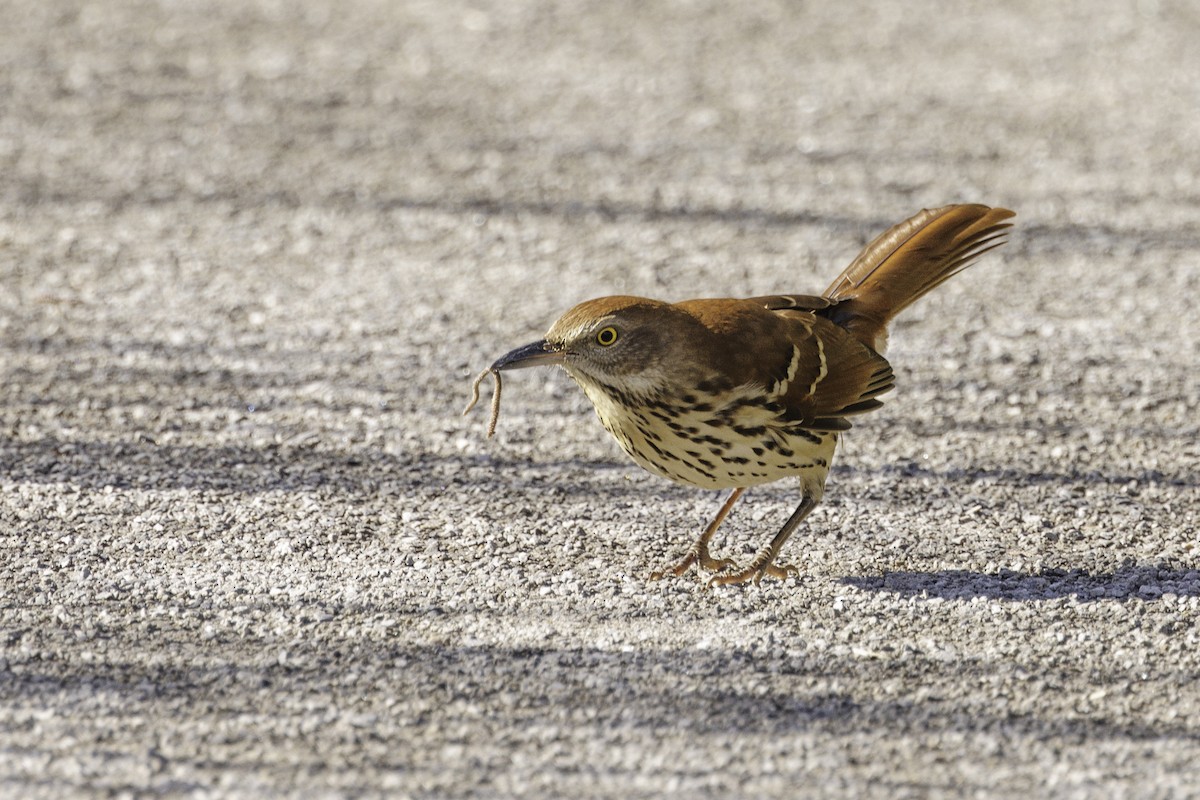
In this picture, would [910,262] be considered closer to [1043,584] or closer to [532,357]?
[1043,584]

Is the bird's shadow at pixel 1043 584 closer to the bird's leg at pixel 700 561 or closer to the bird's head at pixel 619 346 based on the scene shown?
the bird's leg at pixel 700 561

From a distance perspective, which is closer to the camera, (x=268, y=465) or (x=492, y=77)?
(x=268, y=465)

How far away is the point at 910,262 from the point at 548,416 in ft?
4.98

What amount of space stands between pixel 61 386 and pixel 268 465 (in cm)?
107

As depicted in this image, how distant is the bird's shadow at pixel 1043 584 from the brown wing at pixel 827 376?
498mm

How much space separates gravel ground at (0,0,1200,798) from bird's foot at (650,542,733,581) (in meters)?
0.06

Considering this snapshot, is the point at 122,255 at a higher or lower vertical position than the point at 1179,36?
lower

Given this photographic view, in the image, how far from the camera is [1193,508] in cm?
485

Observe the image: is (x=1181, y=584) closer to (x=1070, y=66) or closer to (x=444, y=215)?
(x=444, y=215)

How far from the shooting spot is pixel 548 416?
558 cm

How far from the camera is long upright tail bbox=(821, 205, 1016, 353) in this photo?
478cm

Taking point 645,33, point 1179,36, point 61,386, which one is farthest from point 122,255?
point 1179,36

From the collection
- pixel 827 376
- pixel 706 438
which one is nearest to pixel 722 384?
pixel 706 438

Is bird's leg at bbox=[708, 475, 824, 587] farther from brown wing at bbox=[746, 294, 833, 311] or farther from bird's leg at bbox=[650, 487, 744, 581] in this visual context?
brown wing at bbox=[746, 294, 833, 311]
